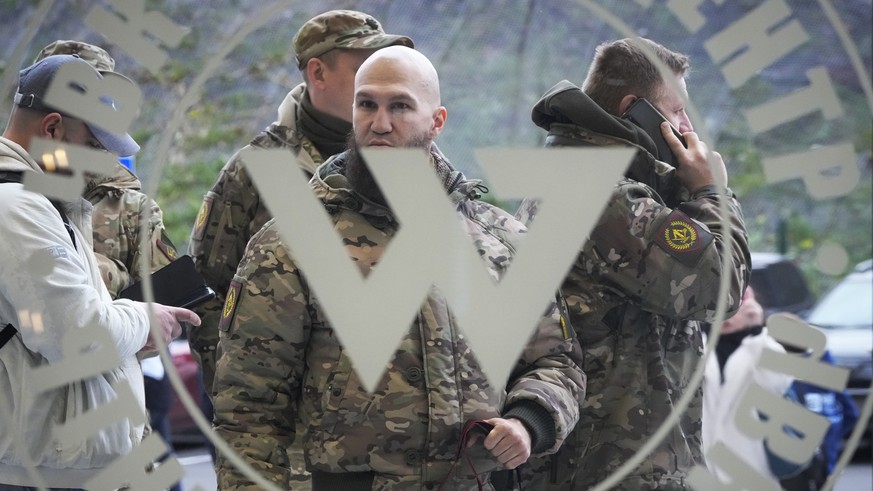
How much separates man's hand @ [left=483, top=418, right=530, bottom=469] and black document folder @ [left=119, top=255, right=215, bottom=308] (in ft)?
3.08

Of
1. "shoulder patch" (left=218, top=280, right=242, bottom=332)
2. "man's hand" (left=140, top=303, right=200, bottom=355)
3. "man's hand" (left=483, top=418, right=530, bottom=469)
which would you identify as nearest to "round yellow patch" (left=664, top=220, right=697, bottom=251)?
"man's hand" (left=483, top=418, right=530, bottom=469)

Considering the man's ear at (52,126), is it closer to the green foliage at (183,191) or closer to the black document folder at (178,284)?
the green foliage at (183,191)

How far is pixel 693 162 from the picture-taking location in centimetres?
329

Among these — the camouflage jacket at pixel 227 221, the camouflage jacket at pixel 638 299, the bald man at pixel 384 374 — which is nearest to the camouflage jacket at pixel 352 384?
the bald man at pixel 384 374

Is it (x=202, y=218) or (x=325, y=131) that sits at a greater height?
(x=325, y=131)

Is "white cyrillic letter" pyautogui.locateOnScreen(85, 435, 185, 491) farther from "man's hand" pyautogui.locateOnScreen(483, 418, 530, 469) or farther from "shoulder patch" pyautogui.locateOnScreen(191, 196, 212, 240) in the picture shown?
"shoulder patch" pyautogui.locateOnScreen(191, 196, 212, 240)

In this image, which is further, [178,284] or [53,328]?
[178,284]

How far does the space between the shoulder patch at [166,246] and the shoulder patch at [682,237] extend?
132 centimetres

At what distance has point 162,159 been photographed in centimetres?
313

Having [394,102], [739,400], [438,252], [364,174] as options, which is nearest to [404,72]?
[394,102]

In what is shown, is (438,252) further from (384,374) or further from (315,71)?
(315,71)

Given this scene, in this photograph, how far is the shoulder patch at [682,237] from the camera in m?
3.16

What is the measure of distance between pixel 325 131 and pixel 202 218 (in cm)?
44

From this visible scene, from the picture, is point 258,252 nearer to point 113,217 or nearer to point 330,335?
point 330,335
